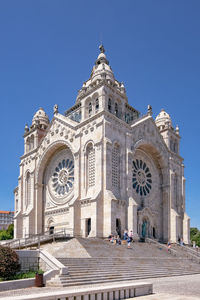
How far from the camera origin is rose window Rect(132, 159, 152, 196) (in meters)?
42.0

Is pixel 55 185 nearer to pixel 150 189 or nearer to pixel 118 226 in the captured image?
pixel 118 226

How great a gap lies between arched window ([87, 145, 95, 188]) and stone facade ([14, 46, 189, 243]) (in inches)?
4.6

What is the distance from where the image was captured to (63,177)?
42875 mm

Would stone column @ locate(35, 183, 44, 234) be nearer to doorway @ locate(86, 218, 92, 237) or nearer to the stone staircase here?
doorway @ locate(86, 218, 92, 237)

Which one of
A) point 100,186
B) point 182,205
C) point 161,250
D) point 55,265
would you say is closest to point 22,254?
point 55,265

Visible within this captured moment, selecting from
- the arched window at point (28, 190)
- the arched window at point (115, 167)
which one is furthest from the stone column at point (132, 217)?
the arched window at point (28, 190)

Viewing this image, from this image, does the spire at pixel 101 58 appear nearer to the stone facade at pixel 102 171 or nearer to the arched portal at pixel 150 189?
the stone facade at pixel 102 171

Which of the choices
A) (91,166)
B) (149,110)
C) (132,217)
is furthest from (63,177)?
(149,110)

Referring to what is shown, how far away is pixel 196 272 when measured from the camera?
27969mm

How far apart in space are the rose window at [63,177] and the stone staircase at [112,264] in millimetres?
14372

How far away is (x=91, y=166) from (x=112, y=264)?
15.5 m

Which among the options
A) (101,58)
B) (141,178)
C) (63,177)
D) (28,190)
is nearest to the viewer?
(63,177)

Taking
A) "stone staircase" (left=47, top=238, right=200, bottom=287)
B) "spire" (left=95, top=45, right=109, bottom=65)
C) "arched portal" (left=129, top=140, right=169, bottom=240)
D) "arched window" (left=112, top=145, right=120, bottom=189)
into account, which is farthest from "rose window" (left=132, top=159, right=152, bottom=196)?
"spire" (left=95, top=45, right=109, bottom=65)

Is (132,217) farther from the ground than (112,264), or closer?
farther from the ground
